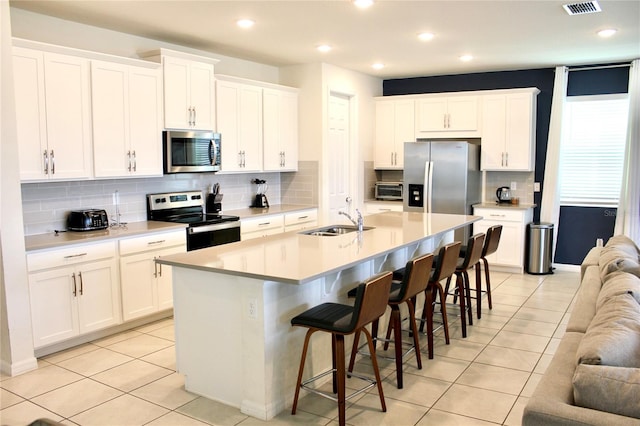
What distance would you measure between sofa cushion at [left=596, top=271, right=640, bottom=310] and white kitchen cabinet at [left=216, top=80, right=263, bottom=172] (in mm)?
4106

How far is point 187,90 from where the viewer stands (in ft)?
17.5

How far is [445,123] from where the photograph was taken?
7602mm

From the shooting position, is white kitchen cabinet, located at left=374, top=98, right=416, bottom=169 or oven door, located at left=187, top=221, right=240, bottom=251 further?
white kitchen cabinet, located at left=374, top=98, right=416, bottom=169

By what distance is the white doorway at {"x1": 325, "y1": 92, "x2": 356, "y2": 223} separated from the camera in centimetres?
714

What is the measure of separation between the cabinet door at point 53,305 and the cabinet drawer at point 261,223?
1.99 metres

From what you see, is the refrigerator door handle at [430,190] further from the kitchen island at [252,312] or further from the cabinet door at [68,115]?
the cabinet door at [68,115]

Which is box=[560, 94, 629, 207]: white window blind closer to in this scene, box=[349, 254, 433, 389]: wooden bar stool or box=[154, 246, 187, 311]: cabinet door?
box=[349, 254, 433, 389]: wooden bar stool

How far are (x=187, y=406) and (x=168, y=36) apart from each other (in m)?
3.68

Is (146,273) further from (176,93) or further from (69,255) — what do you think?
(176,93)

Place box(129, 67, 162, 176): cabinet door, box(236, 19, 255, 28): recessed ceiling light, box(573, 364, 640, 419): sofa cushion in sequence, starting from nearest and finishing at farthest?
box(573, 364, 640, 419): sofa cushion → box(236, 19, 255, 28): recessed ceiling light → box(129, 67, 162, 176): cabinet door

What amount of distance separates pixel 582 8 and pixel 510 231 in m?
3.29

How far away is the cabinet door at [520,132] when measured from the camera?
7.04m

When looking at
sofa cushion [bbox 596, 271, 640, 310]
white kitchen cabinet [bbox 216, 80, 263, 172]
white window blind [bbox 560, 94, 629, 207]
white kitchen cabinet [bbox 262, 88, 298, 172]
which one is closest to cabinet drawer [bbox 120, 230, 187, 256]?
white kitchen cabinet [bbox 216, 80, 263, 172]

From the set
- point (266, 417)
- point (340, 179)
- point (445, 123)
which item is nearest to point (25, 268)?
point (266, 417)
